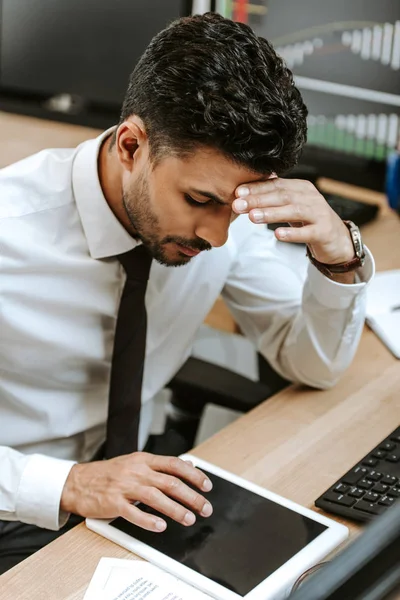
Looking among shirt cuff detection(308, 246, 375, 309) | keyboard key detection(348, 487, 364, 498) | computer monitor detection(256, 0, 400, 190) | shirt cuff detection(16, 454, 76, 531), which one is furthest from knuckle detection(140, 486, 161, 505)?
computer monitor detection(256, 0, 400, 190)

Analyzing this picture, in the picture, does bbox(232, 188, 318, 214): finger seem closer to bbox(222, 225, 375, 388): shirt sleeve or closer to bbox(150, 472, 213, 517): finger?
bbox(222, 225, 375, 388): shirt sleeve

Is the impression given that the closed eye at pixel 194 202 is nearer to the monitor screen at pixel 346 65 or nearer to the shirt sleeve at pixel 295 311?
the shirt sleeve at pixel 295 311

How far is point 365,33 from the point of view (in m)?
→ 1.90

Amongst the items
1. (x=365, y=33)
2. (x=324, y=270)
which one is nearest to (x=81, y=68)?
(x=365, y=33)

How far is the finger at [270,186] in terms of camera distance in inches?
41.9

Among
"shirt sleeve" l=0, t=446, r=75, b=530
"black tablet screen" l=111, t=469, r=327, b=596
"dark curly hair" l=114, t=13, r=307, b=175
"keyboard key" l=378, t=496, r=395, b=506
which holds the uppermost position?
"dark curly hair" l=114, t=13, r=307, b=175

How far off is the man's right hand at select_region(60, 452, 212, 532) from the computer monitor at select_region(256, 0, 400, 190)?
1.19 meters

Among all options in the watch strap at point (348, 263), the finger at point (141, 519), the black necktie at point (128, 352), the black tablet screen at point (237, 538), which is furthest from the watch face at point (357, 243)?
the finger at point (141, 519)

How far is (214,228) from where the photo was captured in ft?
3.67

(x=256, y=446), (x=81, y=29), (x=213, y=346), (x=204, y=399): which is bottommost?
(x=213, y=346)

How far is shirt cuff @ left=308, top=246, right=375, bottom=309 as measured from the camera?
1.29 meters

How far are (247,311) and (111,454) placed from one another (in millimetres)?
375

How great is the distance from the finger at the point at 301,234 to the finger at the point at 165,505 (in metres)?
0.39

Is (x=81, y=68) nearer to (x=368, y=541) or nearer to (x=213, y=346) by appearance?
(x=213, y=346)
